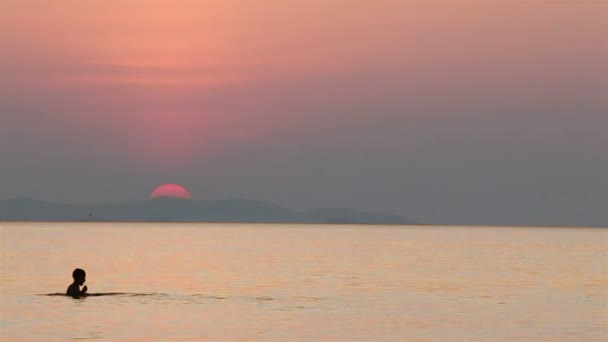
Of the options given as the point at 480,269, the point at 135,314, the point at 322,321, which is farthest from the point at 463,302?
the point at 480,269

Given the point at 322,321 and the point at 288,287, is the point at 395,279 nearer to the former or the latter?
the point at 288,287

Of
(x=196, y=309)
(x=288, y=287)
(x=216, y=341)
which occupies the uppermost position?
(x=288, y=287)

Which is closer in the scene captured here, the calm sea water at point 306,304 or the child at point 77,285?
the calm sea water at point 306,304

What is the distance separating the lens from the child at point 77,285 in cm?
5538

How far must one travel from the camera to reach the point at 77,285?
56.2 metres

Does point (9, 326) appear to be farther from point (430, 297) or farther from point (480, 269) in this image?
point (480, 269)

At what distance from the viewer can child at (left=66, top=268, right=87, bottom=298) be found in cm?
5538

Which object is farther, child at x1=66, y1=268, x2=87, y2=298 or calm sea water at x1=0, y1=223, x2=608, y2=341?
child at x1=66, y1=268, x2=87, y2=298

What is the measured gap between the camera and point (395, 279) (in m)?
78.5

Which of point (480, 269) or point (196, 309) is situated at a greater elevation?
point (480, 269)

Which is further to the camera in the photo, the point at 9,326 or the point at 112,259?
the point at 112,259

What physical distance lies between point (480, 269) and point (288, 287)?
30.5m

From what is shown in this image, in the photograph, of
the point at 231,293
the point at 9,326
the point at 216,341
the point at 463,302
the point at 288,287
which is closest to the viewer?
the point at 216,341

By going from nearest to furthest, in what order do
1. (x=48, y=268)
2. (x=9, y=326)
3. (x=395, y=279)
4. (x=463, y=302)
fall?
(x=9, y=326), (x=463, y=302), (x=395, y=279), (x=48, y=268)
